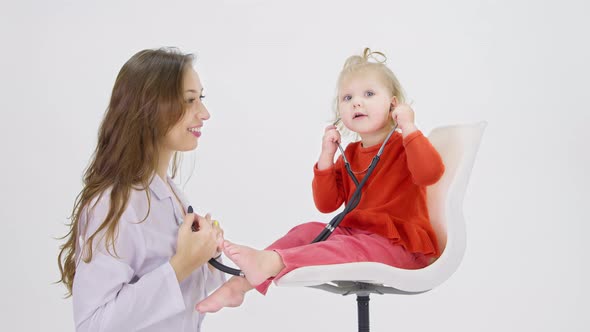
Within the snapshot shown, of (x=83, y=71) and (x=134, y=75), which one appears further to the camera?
(x=83, y=71)

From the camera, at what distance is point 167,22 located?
3.77m

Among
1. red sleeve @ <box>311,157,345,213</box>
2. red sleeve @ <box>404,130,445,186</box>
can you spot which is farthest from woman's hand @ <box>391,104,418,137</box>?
red sleeve @ <box>311,157,345,213</box>

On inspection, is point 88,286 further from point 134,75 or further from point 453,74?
point 453,74

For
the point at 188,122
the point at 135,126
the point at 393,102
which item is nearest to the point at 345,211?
the point at 393,102

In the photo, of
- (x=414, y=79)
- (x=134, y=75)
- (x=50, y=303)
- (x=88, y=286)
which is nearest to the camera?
(x=88, y=286)

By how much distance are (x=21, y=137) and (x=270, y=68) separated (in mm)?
1175

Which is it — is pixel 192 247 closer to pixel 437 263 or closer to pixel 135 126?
Result: pixel 135 126

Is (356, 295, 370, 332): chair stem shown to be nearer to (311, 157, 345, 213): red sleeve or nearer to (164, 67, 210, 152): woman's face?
(311, 157, 345, 213): red sleeve

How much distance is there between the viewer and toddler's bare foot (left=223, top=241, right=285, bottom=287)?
2.11m

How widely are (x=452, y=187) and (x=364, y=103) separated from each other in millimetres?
362

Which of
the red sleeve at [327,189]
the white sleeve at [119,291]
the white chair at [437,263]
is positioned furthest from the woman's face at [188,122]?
the white chair at [437,263]

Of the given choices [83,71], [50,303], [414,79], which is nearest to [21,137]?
[83,71]

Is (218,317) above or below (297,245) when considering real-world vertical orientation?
below

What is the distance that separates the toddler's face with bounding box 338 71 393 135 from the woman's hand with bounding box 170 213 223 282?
514mm
